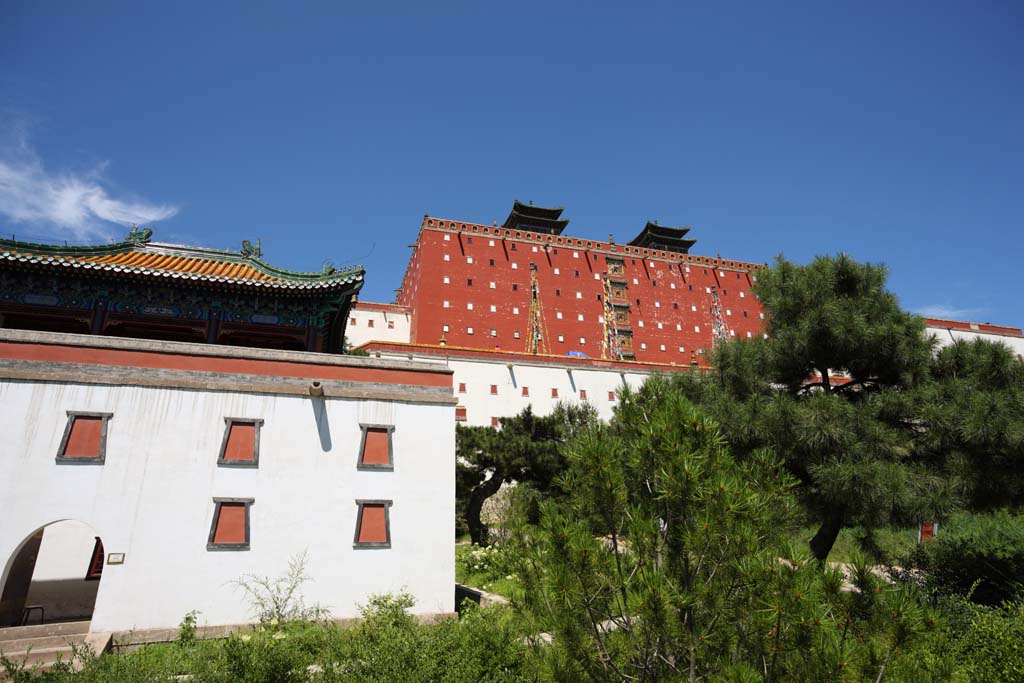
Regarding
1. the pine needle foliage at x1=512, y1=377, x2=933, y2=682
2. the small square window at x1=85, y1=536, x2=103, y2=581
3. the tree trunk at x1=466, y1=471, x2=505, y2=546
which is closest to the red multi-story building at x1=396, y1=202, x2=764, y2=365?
the tree trunk at x1=466, y1=471, x2=505, y2=546

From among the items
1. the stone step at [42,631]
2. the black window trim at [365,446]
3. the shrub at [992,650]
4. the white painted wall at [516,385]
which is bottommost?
the shrub at [992,650]

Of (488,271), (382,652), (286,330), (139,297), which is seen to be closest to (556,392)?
(488,271)

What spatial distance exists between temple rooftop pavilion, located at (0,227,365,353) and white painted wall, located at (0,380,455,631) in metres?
2.09

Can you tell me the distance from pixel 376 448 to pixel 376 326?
1236 inches

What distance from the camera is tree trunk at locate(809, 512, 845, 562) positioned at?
11805 mm

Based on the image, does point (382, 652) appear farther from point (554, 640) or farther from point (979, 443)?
point (979, 443)

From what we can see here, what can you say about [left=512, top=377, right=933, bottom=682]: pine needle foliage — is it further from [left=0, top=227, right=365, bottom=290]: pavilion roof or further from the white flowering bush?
the white flowering bush

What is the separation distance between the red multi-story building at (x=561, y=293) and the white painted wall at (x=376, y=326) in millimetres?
973

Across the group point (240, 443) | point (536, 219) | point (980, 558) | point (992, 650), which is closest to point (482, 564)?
point (240, 443)

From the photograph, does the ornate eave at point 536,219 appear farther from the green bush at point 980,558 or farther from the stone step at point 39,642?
the stone step at point 39,642

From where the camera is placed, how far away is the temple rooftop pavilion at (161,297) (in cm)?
1118

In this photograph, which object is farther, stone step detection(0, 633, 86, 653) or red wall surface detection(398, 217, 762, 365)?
red wall surface detection(398, 217, 762, 365)

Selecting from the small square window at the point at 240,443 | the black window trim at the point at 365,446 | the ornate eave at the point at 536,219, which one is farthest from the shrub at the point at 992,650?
the ornate eave at the point at 536,219

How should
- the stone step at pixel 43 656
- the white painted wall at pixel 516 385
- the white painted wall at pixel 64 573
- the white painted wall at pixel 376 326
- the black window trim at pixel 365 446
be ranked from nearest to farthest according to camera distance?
the stone step at pixel 43 656 < the white painted wall at pixel 64 573 < the black window trim at pixel 365 446 < the white painted wall at pixel 516 385 < the white painted wall at pixel 376 326
